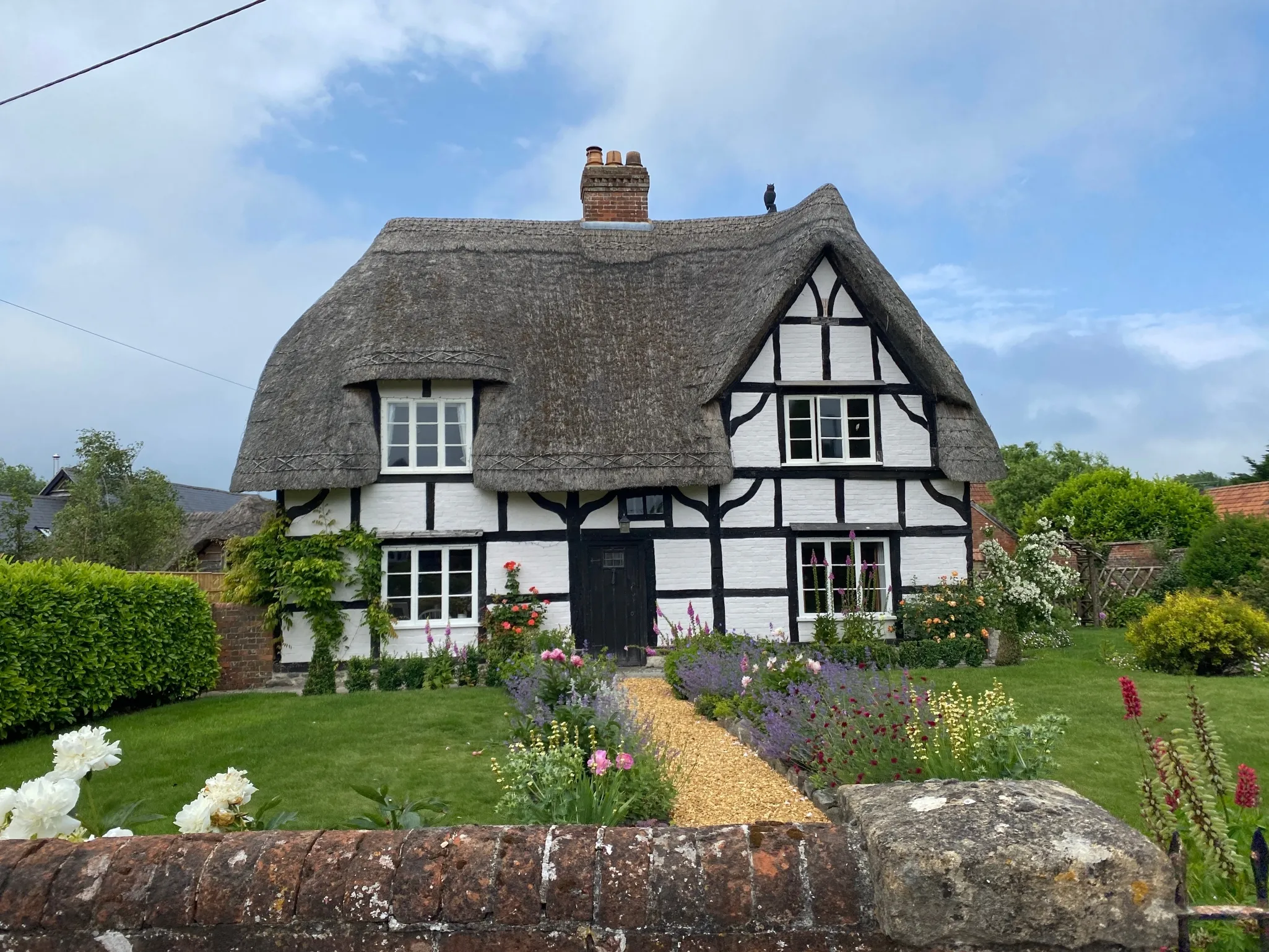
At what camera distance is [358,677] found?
11258mm

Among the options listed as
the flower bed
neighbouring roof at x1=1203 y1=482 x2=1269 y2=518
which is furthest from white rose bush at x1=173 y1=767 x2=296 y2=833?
neighbouring roof at x1=1203 y1=482 x2=1269 y2=518

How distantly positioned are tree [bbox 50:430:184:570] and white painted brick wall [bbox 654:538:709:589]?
16062mm

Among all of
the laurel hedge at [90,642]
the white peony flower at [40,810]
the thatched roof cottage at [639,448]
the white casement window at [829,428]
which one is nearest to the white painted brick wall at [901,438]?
the thatched roof cottage at [639,448]

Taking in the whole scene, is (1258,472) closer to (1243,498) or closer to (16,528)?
(1243,498)

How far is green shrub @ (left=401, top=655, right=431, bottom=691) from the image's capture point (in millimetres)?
11250

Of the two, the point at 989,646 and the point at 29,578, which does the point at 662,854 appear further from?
the point at 989,646

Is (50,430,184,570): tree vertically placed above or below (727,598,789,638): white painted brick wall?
above

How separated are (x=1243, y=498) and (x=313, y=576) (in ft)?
82.1

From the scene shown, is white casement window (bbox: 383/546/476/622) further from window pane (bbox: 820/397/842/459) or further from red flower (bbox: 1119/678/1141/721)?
red flower (bbox: 1119/678/1141/721)

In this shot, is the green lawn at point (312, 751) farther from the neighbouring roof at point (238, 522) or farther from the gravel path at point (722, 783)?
the neighbouring roof at point (238, 522)

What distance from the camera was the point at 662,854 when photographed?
1.68 m

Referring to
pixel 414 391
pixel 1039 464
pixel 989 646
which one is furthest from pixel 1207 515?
pixel 414 391

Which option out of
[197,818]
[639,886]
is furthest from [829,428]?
[639,886]

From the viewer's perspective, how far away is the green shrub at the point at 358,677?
443 inches
